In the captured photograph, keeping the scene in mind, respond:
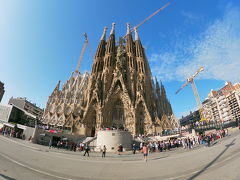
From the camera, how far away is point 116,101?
40938 millimetres

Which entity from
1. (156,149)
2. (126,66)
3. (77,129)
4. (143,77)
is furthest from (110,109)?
(156,149)

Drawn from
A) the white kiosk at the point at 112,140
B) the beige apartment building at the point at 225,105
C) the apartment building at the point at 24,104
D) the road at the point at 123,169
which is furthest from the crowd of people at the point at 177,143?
the apartment building at the point at 24,104

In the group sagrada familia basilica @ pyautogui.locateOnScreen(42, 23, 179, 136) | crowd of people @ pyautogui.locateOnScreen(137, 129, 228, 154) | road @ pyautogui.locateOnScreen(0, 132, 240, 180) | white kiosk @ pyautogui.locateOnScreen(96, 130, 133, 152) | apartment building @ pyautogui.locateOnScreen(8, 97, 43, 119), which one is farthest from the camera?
apartment building @ pyautogui.locateOnScreen(8, 97, 43, 119)

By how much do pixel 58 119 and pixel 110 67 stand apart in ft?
95.8

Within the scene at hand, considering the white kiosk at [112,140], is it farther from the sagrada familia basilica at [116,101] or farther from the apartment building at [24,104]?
the apartment building at [24,104]

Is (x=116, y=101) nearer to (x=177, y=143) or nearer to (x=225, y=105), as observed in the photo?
(x=177, y=143)

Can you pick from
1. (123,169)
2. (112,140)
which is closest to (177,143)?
(112,140)

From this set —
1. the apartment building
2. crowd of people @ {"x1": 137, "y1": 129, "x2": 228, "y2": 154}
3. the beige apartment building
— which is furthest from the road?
the apartment building

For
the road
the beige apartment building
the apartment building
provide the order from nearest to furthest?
the road, the beige apartment building, the apartment building

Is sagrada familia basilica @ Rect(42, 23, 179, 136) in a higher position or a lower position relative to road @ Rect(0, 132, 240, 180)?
higher

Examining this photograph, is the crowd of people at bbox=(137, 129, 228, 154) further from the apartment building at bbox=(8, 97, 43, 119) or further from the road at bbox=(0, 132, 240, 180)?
the apartment building at bbox=(8, 97, 43, 119)

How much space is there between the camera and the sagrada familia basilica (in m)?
35.9

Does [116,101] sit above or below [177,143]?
above

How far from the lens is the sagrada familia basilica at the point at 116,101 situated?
35.9m
